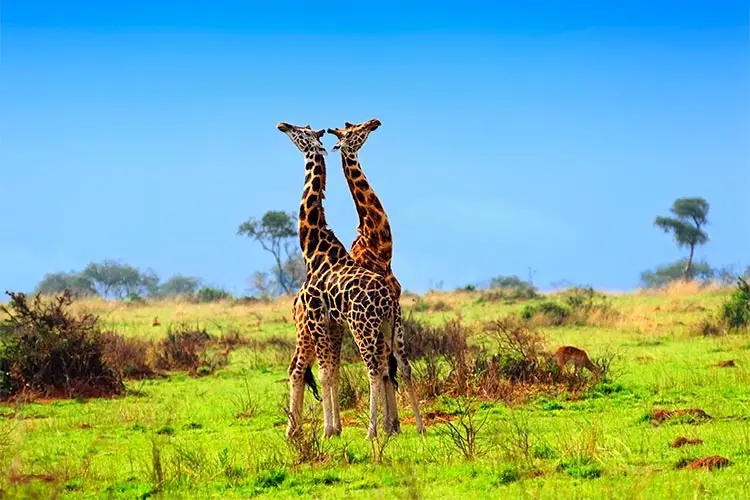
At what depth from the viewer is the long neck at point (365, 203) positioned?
12242mm

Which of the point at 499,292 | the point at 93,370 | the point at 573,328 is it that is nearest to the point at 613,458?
the point at 93,370

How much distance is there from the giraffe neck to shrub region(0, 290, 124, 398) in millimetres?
6284

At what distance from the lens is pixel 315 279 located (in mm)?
11891

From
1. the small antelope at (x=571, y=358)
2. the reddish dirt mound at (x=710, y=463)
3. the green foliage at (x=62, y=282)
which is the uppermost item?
the green foliage at (x=62, y=282)

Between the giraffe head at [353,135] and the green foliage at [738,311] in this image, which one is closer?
the giraffe head at [353,135]

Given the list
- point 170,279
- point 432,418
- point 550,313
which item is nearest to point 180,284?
point 170,279

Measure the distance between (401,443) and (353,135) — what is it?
3551 millimetres

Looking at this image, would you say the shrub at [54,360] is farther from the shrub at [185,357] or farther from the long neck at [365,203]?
the long neck at [365,203]

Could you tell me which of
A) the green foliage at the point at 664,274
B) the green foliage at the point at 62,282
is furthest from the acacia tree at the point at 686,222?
the green foliage at the point at 62,282

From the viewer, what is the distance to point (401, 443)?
11.1m

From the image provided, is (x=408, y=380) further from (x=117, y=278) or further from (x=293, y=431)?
(x=117, y=278)

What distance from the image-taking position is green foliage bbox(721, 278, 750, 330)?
76.1 feet

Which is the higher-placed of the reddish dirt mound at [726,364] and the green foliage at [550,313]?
the green foliage at [550,313]

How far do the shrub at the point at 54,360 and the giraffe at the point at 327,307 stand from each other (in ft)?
20.8
